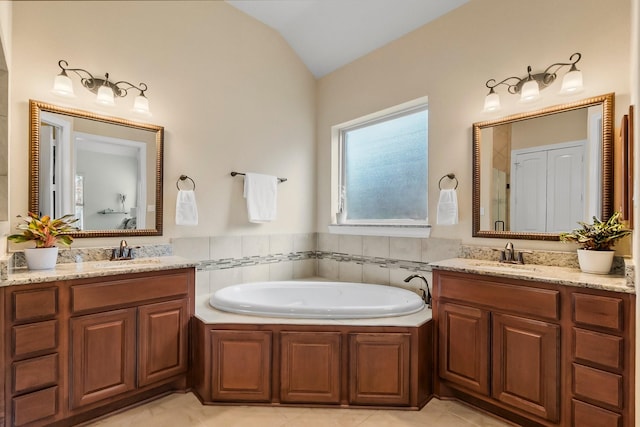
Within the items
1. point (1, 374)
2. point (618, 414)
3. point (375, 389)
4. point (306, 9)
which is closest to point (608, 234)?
point (618, 414)

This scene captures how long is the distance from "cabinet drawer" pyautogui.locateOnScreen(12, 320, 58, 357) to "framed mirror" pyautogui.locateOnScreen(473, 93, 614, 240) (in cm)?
270

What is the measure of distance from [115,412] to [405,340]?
6.06 ft

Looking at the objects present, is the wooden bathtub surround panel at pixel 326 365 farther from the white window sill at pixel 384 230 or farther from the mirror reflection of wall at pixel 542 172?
the mirror reflection of wall at pixel 542 172

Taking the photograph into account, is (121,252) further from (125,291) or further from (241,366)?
(241,366)

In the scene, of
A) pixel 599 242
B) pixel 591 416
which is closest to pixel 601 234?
pixel 599 242

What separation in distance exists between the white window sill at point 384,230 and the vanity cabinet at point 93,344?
63.5 inches

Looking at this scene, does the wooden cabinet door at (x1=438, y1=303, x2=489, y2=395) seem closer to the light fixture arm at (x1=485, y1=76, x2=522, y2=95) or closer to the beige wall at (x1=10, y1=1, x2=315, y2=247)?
the light fixture arm at (x1=485, y1=76, x2=522, y2=95)

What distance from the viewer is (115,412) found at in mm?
2008

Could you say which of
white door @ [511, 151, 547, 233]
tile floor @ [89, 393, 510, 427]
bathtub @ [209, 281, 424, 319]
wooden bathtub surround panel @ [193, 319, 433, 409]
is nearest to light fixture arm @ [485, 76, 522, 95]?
white door @ [511, 151, 547, 233]

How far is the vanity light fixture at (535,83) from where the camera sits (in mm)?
1950

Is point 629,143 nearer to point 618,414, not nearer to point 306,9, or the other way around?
point 618,414

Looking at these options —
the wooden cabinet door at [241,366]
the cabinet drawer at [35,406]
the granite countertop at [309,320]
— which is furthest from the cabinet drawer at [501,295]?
the cabinet drawer at [35,406]

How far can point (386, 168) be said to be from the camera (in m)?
3.21

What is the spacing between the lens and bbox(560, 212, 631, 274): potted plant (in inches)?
69.2
